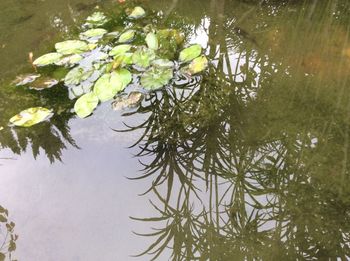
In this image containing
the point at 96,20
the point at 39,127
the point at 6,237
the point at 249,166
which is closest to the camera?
the point at 6,237

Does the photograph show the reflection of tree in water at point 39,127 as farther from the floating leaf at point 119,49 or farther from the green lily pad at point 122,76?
the floating leaf at point 119,49

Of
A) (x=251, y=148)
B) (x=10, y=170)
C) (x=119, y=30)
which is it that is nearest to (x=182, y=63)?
(x=119, y=30)

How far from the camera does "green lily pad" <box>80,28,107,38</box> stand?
225 centimetres

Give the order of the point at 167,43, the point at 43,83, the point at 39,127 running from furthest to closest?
1. the point at 167,43
2. the point at 43,83
3. the point at 39,127

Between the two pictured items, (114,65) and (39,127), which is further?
(114,65)

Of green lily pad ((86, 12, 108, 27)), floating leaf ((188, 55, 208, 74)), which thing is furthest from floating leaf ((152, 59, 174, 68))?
green lily pad ((86, 12, 108, 27))

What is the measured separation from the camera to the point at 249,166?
1540mm

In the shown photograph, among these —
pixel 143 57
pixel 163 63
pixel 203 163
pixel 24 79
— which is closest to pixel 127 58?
pixel 143 57

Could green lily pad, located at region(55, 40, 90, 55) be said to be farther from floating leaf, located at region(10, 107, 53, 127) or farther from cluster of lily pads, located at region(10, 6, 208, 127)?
floating leaf, located at region(10, 107, 53, 127)

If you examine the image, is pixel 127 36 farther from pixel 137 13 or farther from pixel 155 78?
pixel 155 78

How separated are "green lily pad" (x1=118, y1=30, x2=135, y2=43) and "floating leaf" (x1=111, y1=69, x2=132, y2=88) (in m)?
0.33

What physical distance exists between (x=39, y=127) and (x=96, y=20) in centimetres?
100

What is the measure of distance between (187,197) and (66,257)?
0.49 m

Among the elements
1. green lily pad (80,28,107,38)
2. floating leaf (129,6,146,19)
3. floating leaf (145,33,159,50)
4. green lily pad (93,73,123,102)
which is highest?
floating leaf (129,6,146,19)
